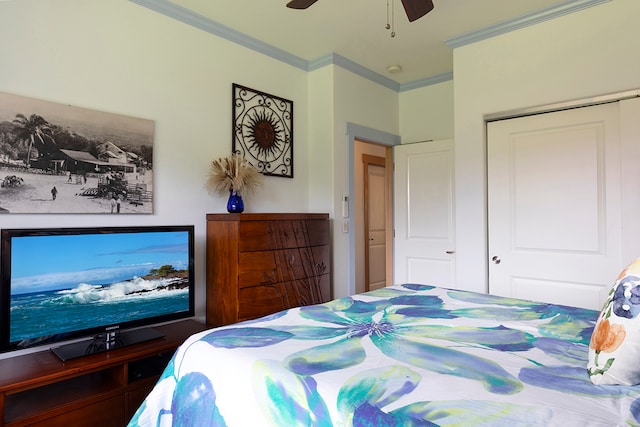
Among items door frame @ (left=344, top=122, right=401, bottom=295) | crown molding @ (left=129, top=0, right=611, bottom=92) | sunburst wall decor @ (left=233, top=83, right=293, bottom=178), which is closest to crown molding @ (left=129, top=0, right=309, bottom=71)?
crown molding @ (left=129, top=0, right=611, bottom=92)

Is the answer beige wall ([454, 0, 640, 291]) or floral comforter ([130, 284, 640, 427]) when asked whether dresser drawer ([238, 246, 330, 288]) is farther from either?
beige wall ([454, 0, 640, 291])

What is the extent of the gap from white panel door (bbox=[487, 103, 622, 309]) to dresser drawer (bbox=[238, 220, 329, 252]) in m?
1.40

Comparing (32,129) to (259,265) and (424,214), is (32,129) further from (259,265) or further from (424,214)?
(424,214)

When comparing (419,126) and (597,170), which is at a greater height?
(419,126)

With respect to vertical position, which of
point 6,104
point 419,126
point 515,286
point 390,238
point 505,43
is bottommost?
point 515,286

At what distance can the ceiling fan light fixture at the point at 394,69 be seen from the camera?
3.67 metres

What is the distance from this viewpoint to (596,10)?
2.50m

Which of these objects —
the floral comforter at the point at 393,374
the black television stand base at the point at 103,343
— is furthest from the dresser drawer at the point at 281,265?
the floral comforter at the point at 393,374

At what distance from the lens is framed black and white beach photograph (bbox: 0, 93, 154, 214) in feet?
6.42

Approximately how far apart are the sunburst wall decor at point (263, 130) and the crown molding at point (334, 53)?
391 millimetres

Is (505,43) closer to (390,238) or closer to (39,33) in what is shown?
(390,238)

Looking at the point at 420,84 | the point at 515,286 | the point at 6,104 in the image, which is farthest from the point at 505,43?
the point at 6,104

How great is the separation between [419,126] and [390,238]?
1296 mm

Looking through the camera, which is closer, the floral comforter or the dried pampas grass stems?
the floral comforter
